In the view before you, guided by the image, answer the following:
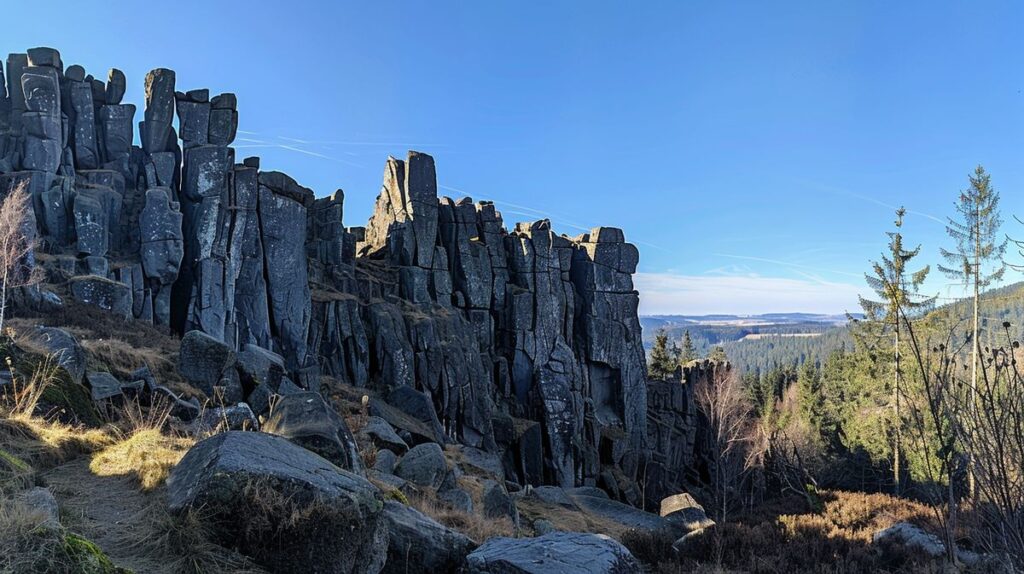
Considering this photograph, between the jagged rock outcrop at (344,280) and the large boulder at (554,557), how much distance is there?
964 centimetres

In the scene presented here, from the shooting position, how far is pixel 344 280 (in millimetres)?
38469

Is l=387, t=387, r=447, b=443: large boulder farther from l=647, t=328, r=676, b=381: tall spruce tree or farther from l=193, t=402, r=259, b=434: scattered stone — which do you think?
l=647, t=328, r=676, b=381: tall spruce tree

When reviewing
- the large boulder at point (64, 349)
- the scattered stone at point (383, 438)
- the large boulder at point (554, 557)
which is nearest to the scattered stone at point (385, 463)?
the scattered stone at point (383, 438)

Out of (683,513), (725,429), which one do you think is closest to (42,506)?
(683,513)

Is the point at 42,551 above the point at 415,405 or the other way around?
above

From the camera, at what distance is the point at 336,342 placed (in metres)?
34.9

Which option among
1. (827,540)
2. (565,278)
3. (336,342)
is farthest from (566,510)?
(565,278)

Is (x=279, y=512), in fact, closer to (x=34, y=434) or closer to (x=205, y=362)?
(x=34, y=434)

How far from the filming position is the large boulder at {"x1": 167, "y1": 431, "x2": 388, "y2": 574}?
16.3ft

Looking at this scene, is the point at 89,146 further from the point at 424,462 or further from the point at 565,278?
the point at 565,278

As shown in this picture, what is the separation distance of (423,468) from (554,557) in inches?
332

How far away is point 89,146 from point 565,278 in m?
37.6

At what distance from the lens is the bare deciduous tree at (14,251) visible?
61.9 ft

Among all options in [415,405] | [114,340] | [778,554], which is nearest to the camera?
[778,554]
